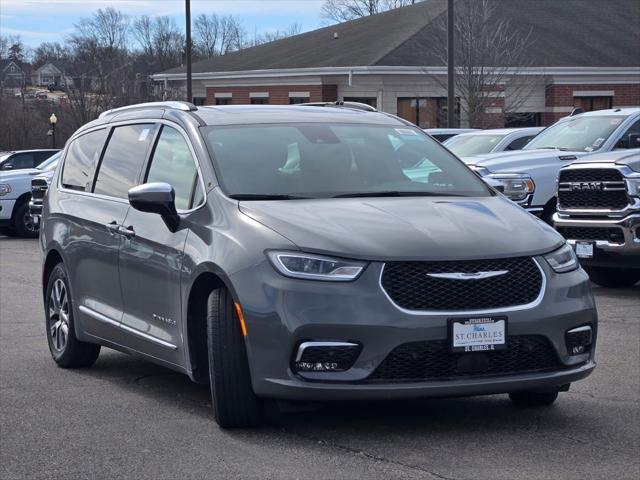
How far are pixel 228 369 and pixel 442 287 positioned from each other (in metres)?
1.16

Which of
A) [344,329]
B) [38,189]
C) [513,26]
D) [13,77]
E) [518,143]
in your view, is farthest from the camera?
[13,77]

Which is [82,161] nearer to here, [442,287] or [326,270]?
[326,270]

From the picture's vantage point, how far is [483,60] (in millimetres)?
36938

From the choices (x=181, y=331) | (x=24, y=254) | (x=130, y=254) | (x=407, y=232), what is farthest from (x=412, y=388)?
(x=24, y=254)

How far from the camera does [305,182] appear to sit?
697cm

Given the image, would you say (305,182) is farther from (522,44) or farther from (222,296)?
(522,44)

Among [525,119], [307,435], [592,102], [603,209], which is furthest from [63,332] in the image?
[592,102]

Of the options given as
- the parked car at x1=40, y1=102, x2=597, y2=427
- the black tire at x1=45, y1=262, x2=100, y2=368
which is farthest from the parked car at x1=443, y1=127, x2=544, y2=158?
the parked car at x1=40, y1=102, x2=597, y2=427

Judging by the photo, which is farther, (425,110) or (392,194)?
(425,110)

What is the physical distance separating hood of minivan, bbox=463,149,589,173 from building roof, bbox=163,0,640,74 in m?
20.5

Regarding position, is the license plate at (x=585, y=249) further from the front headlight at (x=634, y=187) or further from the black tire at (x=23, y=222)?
the black tire at (x=23, y=222)

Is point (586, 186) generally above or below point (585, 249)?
above

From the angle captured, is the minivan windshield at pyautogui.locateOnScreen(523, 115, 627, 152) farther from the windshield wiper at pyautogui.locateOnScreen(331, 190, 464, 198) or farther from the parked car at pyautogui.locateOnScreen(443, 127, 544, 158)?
the windshield wiper at pyautogui.locateOnScreen(331, 190, 464, 198)

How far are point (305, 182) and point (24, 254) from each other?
570 inches
